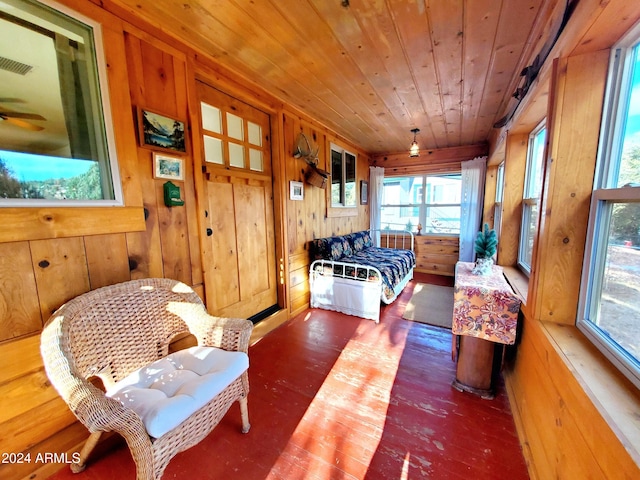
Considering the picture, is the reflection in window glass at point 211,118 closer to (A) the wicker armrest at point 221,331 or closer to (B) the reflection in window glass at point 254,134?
(B) the reflection in window glass at point 254,134

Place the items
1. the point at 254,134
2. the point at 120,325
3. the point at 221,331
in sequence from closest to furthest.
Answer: the point at 120,325
the point at 221,331
the point at 254,134

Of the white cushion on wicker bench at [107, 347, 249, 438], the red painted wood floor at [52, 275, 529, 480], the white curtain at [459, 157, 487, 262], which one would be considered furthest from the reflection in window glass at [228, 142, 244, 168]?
the white curtain at [459, 157, 487, 262]

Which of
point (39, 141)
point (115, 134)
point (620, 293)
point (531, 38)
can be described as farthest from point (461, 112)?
point (39, 141)

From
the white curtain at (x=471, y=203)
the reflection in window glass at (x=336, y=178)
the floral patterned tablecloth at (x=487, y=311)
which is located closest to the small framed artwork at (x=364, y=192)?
the reflection in window glass at (x=336, y=178)

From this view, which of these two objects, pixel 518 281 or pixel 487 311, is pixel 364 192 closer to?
pixel 518 281

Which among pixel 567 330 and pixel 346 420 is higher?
pixel 567 330

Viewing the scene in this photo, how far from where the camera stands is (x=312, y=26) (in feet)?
4.61

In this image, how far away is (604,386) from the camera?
78cm

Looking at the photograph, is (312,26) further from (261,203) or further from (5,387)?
(5,387)

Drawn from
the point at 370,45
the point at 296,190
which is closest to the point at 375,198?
the point at 296,190

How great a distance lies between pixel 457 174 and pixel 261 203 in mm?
3731

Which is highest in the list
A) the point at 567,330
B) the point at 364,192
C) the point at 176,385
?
the point at 364,192

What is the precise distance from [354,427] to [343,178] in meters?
3.30

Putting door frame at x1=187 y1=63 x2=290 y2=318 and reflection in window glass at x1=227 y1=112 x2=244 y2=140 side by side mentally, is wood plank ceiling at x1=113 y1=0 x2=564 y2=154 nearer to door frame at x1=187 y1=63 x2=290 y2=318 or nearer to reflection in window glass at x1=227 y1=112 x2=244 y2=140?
door frame at x1=187 y1=63 x2=290 y2=318
